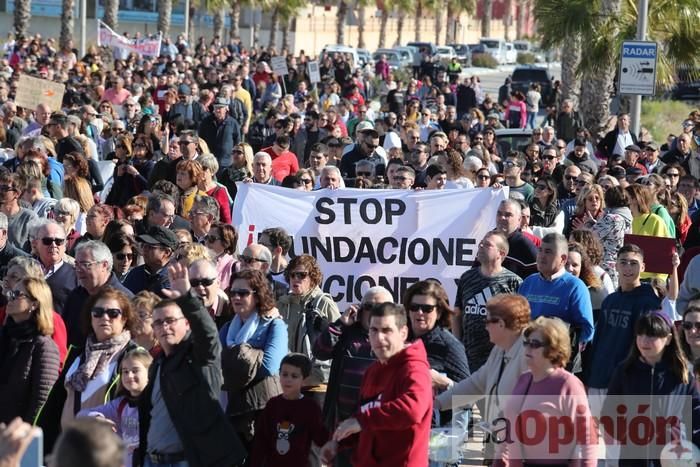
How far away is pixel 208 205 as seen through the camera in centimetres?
1105

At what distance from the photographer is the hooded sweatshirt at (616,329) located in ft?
27.9

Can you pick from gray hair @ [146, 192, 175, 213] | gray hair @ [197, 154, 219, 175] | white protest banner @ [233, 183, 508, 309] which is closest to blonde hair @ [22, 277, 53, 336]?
gray hair @ [146, 192, 175, 213]

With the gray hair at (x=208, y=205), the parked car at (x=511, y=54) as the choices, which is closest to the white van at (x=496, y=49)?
the parked car at (x=511, y=54)

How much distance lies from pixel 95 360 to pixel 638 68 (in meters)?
11.7

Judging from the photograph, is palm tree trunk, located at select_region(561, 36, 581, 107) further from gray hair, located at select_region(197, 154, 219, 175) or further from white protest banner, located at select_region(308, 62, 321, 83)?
gray hair, located at select_region(197, 154, 219, 175)

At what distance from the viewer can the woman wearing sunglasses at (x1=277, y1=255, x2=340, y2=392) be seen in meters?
8.61

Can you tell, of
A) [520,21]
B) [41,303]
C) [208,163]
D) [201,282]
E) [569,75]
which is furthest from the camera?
[520,21]

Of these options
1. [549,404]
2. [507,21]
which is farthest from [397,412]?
[507,21]

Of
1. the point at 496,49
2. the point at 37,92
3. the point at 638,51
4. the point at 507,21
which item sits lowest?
the point at 37,92

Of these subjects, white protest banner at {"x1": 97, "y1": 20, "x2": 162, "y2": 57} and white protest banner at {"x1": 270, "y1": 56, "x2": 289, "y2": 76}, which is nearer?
white protest banner at {"x1": 270, "y1": 56, "x2": 289, "y2": 76}

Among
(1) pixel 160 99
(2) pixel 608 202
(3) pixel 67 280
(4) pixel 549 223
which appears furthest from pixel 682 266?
Result: (1) pixel 160 99

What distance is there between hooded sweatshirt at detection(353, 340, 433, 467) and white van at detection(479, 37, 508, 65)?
68354 millimetres

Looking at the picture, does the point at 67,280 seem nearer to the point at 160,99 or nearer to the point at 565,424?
the point at 565,424

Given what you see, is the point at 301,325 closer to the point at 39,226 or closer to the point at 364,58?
the point at 39,226
